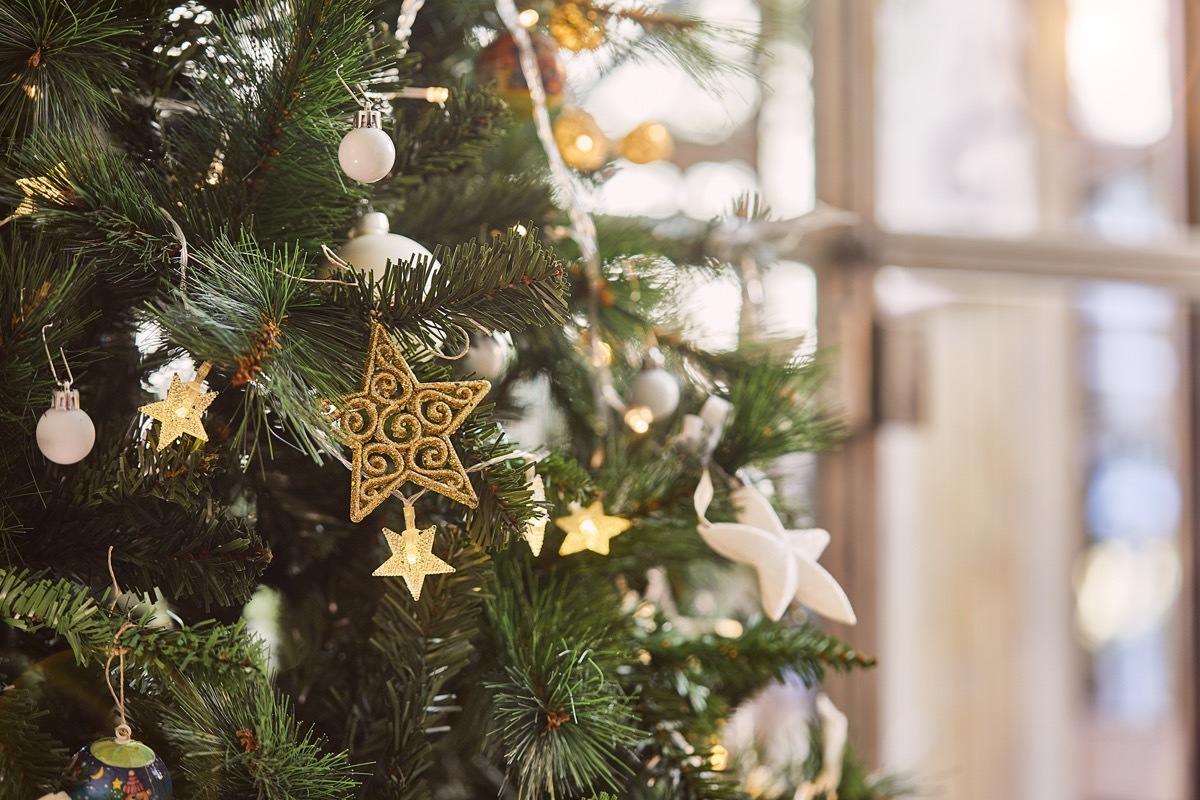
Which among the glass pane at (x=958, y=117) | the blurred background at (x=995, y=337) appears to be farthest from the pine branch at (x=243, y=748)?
the glass pane at (x=958, y=117)

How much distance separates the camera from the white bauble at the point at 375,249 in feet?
1.43

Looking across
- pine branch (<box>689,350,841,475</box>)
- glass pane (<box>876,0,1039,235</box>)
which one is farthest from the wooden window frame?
pine branch (<box>689,350,841,475</box>)

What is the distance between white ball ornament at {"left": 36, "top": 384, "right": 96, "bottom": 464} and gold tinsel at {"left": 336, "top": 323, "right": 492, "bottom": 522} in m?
0.11

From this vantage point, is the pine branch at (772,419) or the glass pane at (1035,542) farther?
the glass pane at (1035,542)

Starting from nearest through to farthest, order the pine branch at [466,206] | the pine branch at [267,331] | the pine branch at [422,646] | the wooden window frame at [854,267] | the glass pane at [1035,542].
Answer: the pine branch at [267,331] < the pine branch at [422,646] < the pine branch at [466,206] < the wooden window frame at [854,267] < the glass pane at [1035,542]

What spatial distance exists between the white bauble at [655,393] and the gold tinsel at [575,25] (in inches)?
8.3

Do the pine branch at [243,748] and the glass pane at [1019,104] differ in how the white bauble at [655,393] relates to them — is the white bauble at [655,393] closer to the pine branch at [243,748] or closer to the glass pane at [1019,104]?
the pine branch at [243,748]

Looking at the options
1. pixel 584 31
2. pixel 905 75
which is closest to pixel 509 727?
pixel 584 31

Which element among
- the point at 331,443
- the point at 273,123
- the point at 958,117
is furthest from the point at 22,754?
the point at 958,117

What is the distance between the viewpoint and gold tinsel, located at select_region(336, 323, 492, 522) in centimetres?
40

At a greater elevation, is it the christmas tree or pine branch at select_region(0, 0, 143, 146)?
pine branch at select_region(0, 0, 143, 146)

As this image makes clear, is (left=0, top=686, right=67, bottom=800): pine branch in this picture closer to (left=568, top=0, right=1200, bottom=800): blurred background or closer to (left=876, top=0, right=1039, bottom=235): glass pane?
(left=568, top=0, right=1200, bottom=800): blurred background

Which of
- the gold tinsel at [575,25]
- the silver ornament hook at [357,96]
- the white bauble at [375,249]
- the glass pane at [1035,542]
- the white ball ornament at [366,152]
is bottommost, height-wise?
the glass pane at [1035,542]

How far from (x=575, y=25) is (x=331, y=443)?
34 cm
